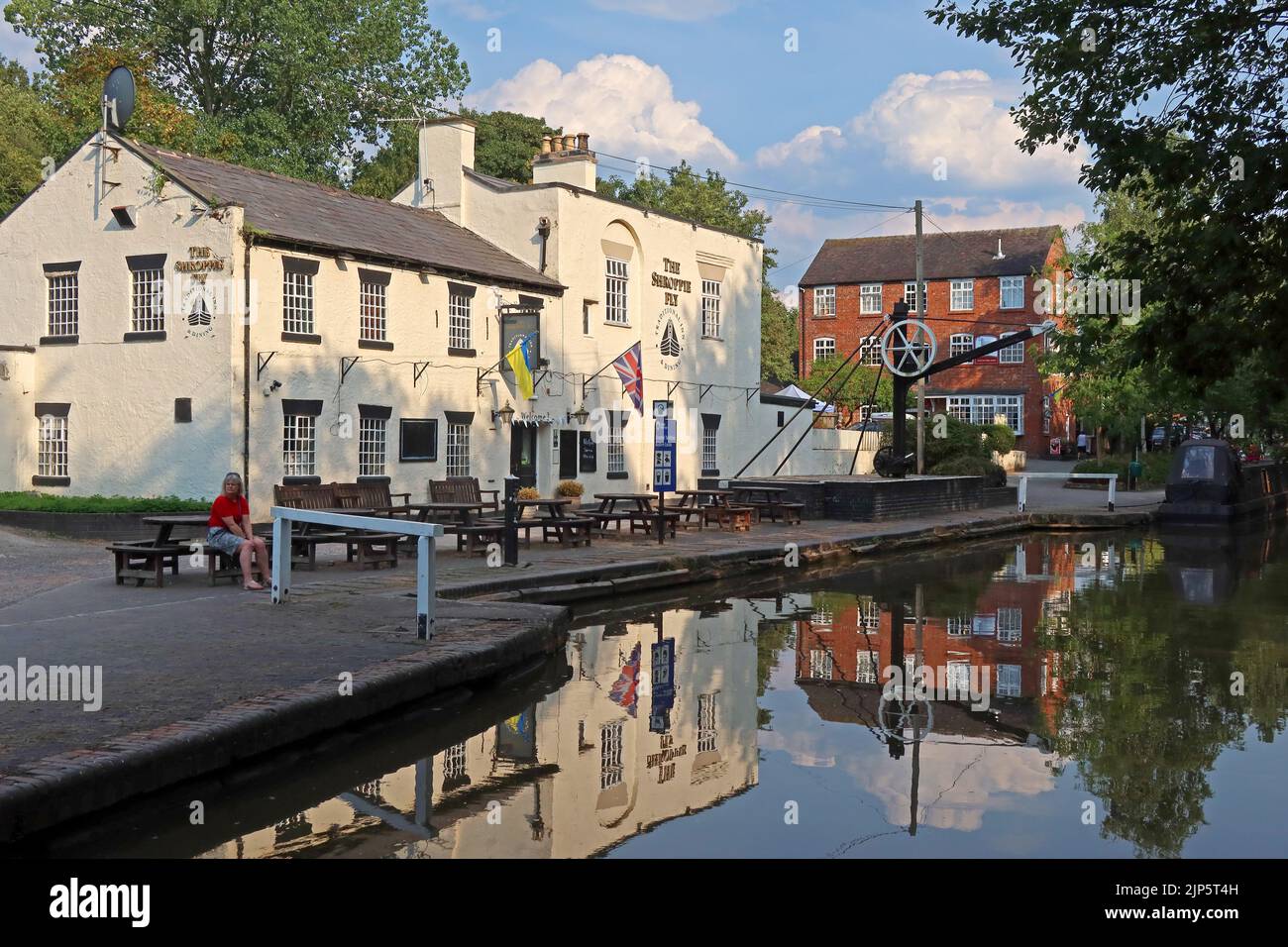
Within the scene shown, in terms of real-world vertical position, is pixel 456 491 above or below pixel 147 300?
below

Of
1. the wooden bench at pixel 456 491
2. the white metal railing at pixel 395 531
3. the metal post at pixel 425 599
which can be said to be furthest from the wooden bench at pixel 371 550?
the wooden bench at pixel 456 491

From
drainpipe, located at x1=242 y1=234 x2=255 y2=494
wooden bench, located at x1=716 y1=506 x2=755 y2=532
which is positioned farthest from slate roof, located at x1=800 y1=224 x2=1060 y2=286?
drainpipe, located at x1=242 y1=234 x2=255 y2=494

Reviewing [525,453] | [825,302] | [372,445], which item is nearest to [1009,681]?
[372,445]

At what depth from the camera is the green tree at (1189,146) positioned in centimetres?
1223

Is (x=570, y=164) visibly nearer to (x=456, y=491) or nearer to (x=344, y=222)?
(x=344, y=222)

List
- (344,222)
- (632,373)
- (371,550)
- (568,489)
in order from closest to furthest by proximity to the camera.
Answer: (371,550)
(632,373)
(344,222)
(568,489)

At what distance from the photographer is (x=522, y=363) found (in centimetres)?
2767

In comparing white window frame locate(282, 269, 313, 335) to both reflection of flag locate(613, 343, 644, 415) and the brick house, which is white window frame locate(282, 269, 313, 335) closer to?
reflection of flag locate(613, 343, 644, 415)

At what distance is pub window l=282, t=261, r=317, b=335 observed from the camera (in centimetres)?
2333

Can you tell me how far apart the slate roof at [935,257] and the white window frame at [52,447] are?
46.5m

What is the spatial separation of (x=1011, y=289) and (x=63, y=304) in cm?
4952

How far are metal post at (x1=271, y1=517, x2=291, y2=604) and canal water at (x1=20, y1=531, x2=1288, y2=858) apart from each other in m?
2.93
